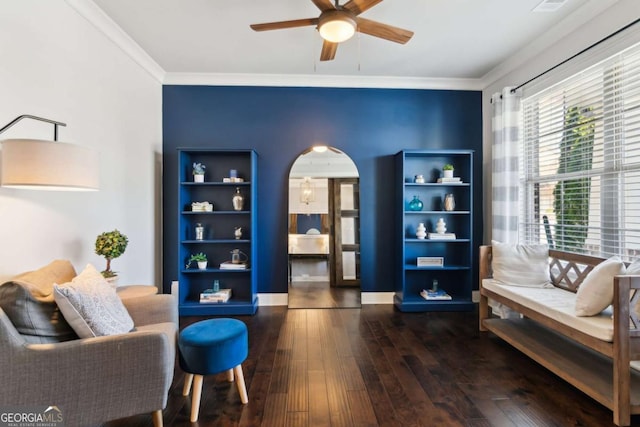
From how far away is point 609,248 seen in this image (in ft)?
8.07

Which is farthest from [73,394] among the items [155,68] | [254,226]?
[155,68]

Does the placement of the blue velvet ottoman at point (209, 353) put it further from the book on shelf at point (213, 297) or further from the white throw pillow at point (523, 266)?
the white throw pillow at point (523, 266)

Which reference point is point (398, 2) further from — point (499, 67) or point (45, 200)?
point (45, 200)

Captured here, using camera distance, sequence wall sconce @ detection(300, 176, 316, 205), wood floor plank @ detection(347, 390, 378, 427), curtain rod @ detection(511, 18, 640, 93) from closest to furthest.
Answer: wood floor plank @ detection(347, 390, 378, 427), curtain rod @ detection(511, 18, 640, 93), wall sconce @ detection(300, 176, 316, 205)

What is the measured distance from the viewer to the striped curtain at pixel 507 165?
11.0 feet

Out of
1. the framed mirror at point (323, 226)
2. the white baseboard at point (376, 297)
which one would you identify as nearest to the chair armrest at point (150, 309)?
the framed mirror at point (323, 226)

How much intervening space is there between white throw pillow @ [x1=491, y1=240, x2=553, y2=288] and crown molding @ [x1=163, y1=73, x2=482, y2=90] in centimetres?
225

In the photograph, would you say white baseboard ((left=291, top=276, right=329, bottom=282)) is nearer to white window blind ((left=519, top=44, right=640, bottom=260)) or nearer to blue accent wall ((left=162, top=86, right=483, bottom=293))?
blue accent wall ((left=162, top=86, right=483, bottom=293))

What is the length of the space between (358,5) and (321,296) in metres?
3.16

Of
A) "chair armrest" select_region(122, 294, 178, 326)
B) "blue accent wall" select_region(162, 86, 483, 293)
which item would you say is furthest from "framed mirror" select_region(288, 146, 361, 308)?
"chair armrest" select_region(122, 294, 178, 326)

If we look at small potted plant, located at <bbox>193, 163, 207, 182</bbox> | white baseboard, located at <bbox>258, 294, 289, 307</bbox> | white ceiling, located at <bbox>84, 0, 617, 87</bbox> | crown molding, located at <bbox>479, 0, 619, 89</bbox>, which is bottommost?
white baseboard, located at <bbox>258, 294, 289, 307</bbox>

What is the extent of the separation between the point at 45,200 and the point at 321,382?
7.53ft

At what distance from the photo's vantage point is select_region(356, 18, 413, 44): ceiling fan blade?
7.09ft

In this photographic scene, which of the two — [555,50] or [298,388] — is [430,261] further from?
[555,50]
